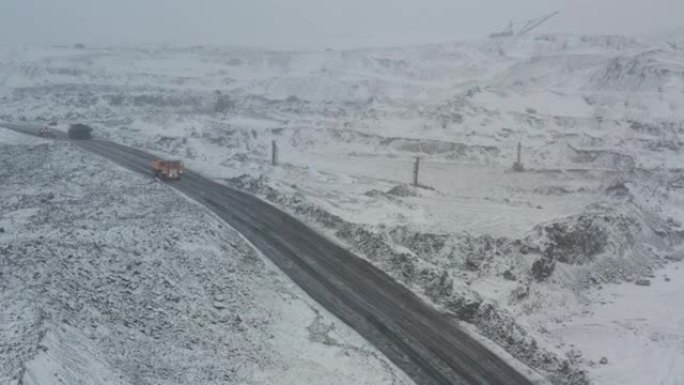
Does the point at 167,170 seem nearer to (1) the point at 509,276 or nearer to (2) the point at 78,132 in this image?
(2) the point at 78,132

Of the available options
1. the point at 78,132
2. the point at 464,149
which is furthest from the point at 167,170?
the point at 464,149

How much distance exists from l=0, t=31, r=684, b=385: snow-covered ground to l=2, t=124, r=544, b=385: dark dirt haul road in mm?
1027

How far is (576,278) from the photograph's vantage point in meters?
26.0

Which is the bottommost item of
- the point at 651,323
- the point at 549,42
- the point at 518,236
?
the point at 651,323

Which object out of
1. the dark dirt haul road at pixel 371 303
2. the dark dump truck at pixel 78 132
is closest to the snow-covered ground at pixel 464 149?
the dark dirt haul road at pixel 371 303

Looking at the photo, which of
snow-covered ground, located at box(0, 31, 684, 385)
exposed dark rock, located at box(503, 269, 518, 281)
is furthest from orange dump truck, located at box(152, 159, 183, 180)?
exposed dark rock, located at box(503, 269, 518, 281)

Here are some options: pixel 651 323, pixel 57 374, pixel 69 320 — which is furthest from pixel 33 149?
pixel 651 323

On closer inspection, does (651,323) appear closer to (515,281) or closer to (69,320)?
(515,281)

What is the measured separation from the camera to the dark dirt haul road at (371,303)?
1702cm

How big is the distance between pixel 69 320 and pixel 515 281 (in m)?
16.8

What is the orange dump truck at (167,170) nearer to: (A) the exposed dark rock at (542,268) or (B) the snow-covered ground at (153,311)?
(B) the snow-covered ground at (153,311)

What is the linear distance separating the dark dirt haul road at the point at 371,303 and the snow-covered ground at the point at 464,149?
1027 millimetres

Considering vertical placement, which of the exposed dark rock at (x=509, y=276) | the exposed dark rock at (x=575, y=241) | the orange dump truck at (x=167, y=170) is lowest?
the exposed dark rock at (x=509, y=276)

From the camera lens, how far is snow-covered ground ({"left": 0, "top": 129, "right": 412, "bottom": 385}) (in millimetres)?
14625
